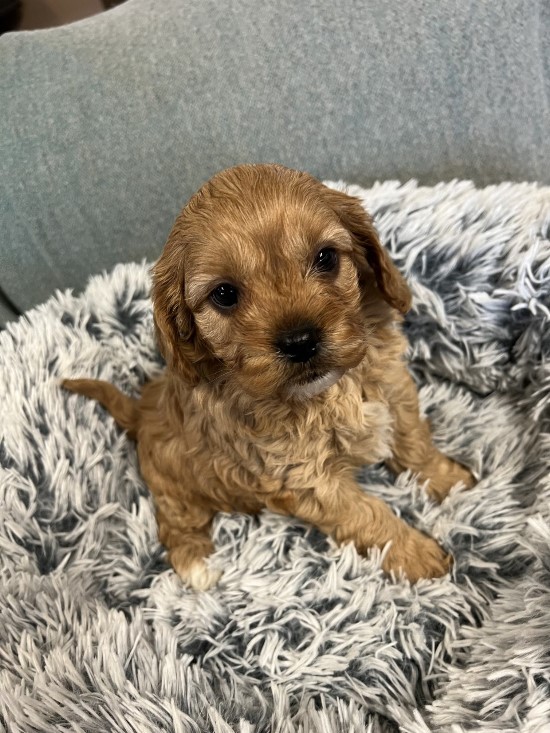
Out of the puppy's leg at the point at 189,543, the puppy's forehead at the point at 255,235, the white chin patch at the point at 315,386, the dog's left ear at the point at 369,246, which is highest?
the puppy's forehead at the point at 255,235

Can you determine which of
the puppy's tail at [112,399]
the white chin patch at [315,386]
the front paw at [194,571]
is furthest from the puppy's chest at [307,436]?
the puppy's tail at [112,399]

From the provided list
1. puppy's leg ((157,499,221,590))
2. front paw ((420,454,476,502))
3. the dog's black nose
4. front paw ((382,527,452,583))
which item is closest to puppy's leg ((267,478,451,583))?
front paw ((382,527,452,583))

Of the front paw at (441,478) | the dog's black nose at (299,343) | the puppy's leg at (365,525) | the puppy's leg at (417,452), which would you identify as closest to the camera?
the dog's black nose at (299,343)

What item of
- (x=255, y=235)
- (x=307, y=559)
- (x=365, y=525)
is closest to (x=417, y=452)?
(x=365, y=525)

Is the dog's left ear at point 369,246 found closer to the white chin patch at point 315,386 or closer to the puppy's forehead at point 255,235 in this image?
the puppy's forehead at point 255,235

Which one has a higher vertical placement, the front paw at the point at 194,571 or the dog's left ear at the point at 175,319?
the dog's left ear at the point at 175,319

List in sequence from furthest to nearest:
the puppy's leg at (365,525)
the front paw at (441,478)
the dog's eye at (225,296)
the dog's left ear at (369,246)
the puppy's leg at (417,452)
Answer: the front paw at (441,478) < the puppy's leg at (417,452) < the puppy's leg at (365,525) < the dog's left ear at (369,246) < the dog's eye at (225,296)

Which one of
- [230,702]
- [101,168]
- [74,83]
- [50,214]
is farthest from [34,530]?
[74,83]
